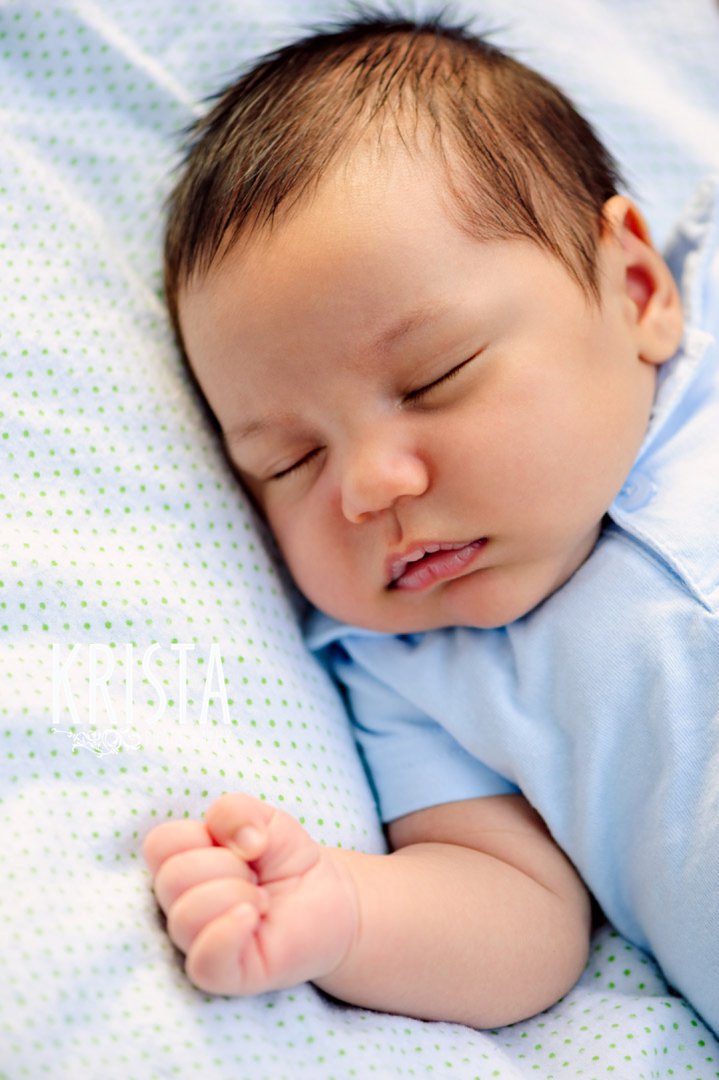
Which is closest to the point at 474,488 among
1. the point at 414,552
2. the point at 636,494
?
the point at 414,552

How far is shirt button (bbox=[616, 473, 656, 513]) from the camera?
1.30 meters

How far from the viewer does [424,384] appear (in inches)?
47.1

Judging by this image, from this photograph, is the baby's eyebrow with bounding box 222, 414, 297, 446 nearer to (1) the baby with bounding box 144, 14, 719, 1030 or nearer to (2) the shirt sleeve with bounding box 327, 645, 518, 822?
(1) the baby with bounding box 144, 14, 719, 1030

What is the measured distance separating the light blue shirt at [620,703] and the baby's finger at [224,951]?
429mm

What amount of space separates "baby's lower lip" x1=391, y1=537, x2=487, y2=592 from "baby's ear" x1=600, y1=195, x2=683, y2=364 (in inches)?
13.8

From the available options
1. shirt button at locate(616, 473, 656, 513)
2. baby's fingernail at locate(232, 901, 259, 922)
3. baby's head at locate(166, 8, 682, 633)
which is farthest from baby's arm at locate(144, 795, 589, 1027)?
shirt button at locate(616, 473, 656, 513)

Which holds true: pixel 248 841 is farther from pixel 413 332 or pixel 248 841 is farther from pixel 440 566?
pixel 413 332

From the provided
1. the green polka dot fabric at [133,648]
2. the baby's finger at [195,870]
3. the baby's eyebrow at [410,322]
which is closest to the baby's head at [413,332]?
the baby's eyebrow at [410,322]

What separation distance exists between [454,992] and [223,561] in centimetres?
54

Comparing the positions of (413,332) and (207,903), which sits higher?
(413,332)

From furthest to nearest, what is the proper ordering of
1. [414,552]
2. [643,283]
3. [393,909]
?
[643,283]
[414,552]
[393,909]

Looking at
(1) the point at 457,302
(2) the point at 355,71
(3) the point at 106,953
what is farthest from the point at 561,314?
(3) the point at 106,953

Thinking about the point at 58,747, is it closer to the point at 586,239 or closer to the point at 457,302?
the point at 457,302

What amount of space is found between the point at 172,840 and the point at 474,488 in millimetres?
466
